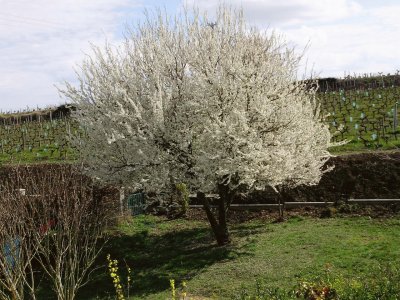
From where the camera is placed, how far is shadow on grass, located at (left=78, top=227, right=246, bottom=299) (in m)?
12.8

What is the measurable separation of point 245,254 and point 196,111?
448 centimetres

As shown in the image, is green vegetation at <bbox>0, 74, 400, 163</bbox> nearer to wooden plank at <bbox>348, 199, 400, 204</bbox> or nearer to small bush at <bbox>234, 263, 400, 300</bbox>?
Answer: wooden plank at <bbox>348, 199, 400, 204</bbox>

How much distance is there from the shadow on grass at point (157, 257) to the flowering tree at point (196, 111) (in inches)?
80.5

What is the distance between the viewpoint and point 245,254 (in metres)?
13.6

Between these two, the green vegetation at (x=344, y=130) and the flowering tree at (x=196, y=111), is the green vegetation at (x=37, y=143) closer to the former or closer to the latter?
the green vegetation at (x=344, y=130)

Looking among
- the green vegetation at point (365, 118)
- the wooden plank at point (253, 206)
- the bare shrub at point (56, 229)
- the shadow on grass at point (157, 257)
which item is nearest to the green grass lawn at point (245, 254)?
the shadow on grass at point (157, 257)

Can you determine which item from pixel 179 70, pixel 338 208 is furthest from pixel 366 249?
pixel 179 70

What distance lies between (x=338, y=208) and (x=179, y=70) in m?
8.07

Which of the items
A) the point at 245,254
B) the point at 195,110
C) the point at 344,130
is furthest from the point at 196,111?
the point at 344,130

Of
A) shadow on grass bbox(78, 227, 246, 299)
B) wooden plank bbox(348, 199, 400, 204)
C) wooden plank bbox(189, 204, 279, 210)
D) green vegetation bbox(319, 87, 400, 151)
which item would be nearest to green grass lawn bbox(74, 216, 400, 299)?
shadow on grass bbox(78, 227, 246, 299)

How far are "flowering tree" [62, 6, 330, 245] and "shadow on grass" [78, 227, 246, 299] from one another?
2.04 meters

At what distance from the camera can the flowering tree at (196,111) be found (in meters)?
12.2

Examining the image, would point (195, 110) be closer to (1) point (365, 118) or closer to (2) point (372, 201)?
(2) point (372, 201)

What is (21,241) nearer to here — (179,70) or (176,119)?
(176,119)
